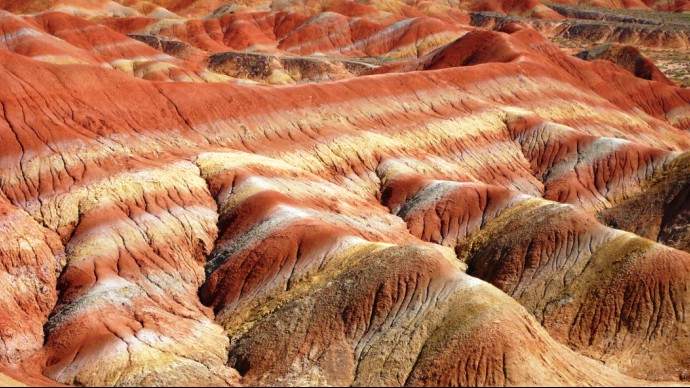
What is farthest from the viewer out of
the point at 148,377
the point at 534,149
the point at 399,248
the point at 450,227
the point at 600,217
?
the point at 534,149

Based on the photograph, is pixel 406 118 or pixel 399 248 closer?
pixel 399 248

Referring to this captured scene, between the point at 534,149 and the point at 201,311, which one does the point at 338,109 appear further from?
the point at 201,311

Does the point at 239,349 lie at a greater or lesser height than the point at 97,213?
lesser

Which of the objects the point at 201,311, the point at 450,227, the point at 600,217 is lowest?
the point at 600,217

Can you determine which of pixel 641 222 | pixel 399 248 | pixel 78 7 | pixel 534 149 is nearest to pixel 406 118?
pixel 534 149

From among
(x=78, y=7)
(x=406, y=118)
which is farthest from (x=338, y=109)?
(x=78, y=7)

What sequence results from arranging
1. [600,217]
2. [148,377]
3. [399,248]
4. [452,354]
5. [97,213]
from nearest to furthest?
[452,354] → [148,377] → [399,248] → [97,213] → [600,217]
